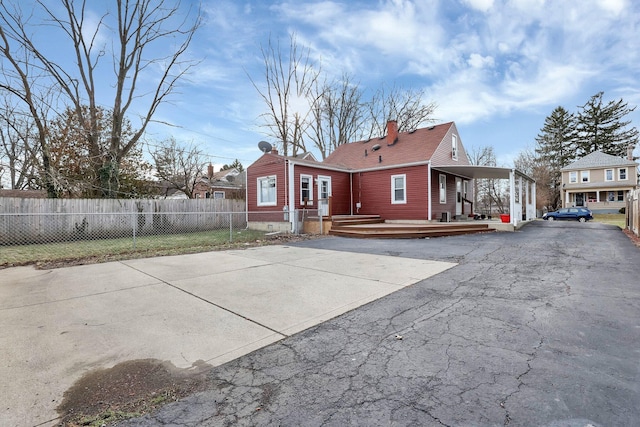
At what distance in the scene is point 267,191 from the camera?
625 inches

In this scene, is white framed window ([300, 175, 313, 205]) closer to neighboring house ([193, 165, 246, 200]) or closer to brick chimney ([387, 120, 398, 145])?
brick chimney ([387, 120, 398, 145])

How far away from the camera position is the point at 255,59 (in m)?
22.7

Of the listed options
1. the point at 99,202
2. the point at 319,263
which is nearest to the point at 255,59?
the point at 99,202

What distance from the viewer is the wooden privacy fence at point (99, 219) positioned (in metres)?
11.1

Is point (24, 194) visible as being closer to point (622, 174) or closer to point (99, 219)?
point (99, 219)

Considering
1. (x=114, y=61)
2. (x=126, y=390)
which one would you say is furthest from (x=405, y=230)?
(x=114, y=61)

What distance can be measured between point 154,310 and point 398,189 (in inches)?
540

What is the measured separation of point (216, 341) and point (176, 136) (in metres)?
22.6

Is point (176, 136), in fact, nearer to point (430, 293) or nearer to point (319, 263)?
point (319, 263)

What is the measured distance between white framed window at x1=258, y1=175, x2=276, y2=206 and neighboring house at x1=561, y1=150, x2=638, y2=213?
109ft

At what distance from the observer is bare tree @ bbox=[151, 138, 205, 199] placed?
21609 millimetres

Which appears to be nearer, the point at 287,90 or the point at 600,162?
the point at 287,90

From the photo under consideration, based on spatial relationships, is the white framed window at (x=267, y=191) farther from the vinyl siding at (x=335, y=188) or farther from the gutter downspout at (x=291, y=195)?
the vinyl siding at (x=335, y=188)

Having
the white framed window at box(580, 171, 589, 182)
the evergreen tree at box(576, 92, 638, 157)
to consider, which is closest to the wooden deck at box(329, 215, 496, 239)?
the white framed window at box(580, 171, 589, 182)
